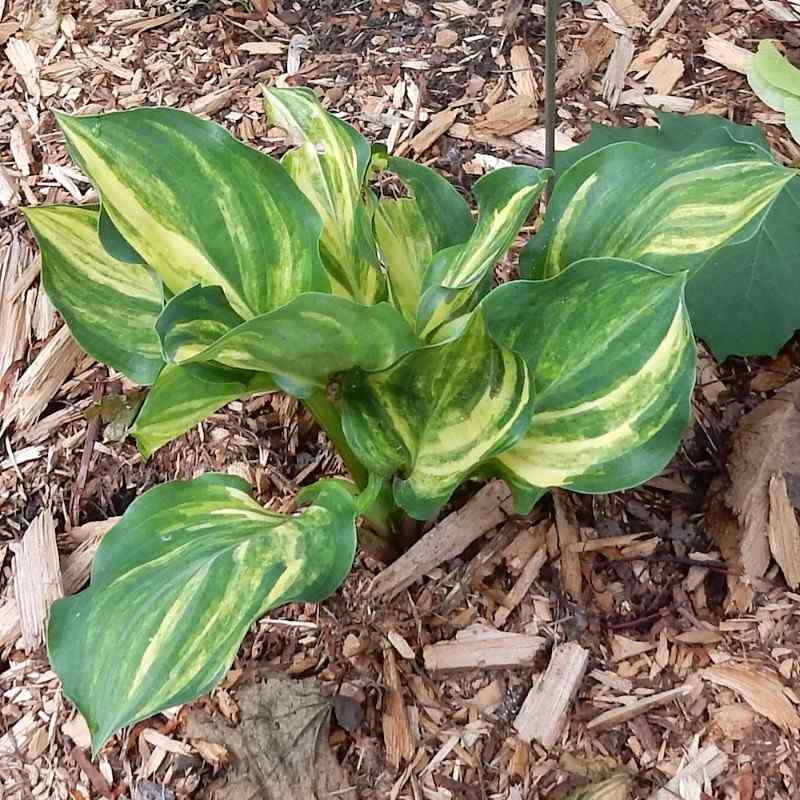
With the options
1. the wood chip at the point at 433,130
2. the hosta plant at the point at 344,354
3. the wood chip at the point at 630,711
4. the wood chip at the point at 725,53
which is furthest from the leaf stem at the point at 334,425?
the wood chip at the point at 725,53

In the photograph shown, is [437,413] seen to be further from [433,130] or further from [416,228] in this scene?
[433,130]

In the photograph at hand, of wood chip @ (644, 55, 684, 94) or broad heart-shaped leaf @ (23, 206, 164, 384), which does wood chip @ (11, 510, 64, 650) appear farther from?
wood chip @ (644, 55, 684, 94)

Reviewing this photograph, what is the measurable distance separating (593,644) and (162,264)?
1.85ft

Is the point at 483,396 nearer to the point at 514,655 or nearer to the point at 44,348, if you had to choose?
the point at 514,655

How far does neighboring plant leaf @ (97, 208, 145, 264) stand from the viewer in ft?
2.74

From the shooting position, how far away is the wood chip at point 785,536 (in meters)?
1.01

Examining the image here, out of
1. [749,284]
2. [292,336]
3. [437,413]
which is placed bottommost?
[749,284]

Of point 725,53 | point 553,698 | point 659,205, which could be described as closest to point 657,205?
point 659,205

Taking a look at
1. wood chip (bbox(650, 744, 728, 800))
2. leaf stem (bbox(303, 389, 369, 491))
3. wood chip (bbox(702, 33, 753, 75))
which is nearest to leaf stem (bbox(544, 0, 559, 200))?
leaf stem (bbox(303, 389, 369, 491))

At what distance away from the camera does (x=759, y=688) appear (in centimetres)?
96

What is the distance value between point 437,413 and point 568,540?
0.98 feet

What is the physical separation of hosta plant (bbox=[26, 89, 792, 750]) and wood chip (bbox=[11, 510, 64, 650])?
30 centimetres

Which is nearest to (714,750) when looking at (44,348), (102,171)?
(102,171)

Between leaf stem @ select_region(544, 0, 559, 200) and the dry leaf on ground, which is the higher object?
leaf stem @ select_region(544, 0, 559, 200)
